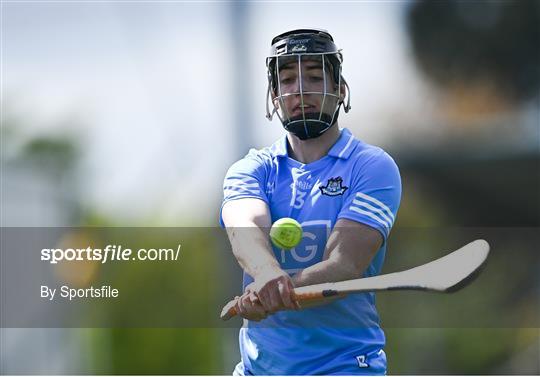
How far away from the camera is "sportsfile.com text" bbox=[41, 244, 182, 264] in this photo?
732 cm

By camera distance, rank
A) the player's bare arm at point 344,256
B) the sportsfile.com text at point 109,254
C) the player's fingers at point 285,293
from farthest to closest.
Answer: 1. the sportsfile.com text at point 109,254
2. the player's bare arm at point 344,256
3. the player's fingers at point 285,293

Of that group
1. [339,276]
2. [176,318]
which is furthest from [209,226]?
[339,276]

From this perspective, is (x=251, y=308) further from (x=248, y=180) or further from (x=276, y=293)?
(x=248, y=180)

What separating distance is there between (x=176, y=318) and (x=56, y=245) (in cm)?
95

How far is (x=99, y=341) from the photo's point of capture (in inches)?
302

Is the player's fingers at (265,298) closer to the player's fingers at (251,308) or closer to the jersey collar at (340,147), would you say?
the player's fingers at (251,308)

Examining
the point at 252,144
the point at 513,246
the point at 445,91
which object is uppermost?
the point at 252,144

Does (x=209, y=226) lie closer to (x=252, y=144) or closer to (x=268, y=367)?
(x=252, y=144)

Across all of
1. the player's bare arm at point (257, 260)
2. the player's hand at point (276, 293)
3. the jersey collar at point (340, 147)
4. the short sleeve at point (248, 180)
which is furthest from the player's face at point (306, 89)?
the player's hand at point (276, 293)

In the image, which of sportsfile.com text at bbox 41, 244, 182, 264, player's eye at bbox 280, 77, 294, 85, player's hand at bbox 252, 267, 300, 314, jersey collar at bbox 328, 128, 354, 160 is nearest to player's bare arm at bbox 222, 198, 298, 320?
player's hand at bbox 252, 267, 300, 314

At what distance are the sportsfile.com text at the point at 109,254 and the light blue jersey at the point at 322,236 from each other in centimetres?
321

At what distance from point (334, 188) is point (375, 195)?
16 cm

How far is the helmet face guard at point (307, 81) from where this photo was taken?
4.29 metres

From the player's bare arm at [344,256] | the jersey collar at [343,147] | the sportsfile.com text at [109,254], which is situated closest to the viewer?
the player's bare arm at [344,256]
